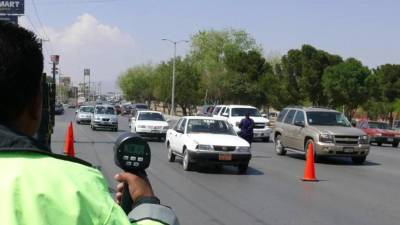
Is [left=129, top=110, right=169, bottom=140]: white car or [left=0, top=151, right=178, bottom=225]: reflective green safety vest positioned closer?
[left=0, top=151, right=178, bottom=225]: reflective green safety vest

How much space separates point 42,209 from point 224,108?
105ft

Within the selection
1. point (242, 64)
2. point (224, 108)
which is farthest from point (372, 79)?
Result: point (224, 108)

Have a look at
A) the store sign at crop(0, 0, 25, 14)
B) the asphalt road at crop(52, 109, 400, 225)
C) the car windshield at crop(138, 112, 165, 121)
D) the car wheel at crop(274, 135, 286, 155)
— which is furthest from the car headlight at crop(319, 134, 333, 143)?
the store sign at crop(0, 0, 25, 14)

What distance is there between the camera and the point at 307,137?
20078 millimetres

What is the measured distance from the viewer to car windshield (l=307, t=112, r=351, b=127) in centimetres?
2066

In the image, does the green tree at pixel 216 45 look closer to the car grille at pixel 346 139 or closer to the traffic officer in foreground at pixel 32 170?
the car grille at pixel 346 139

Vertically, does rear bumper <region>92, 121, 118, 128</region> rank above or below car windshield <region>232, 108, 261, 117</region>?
below

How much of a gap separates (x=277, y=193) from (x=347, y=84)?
4604 centimetres

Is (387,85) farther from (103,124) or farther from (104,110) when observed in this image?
(103,124)

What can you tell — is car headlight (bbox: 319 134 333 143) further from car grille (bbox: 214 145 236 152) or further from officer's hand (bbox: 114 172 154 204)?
officer's hand (bbox: 114 172 154 204)

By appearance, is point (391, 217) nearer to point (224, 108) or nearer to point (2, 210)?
point (2, 210)

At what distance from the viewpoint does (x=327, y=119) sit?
20875 mm

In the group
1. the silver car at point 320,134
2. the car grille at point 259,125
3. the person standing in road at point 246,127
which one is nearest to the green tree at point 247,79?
the car grille at point 259,125

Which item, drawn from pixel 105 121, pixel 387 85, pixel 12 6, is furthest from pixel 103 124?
pixel 387 85
